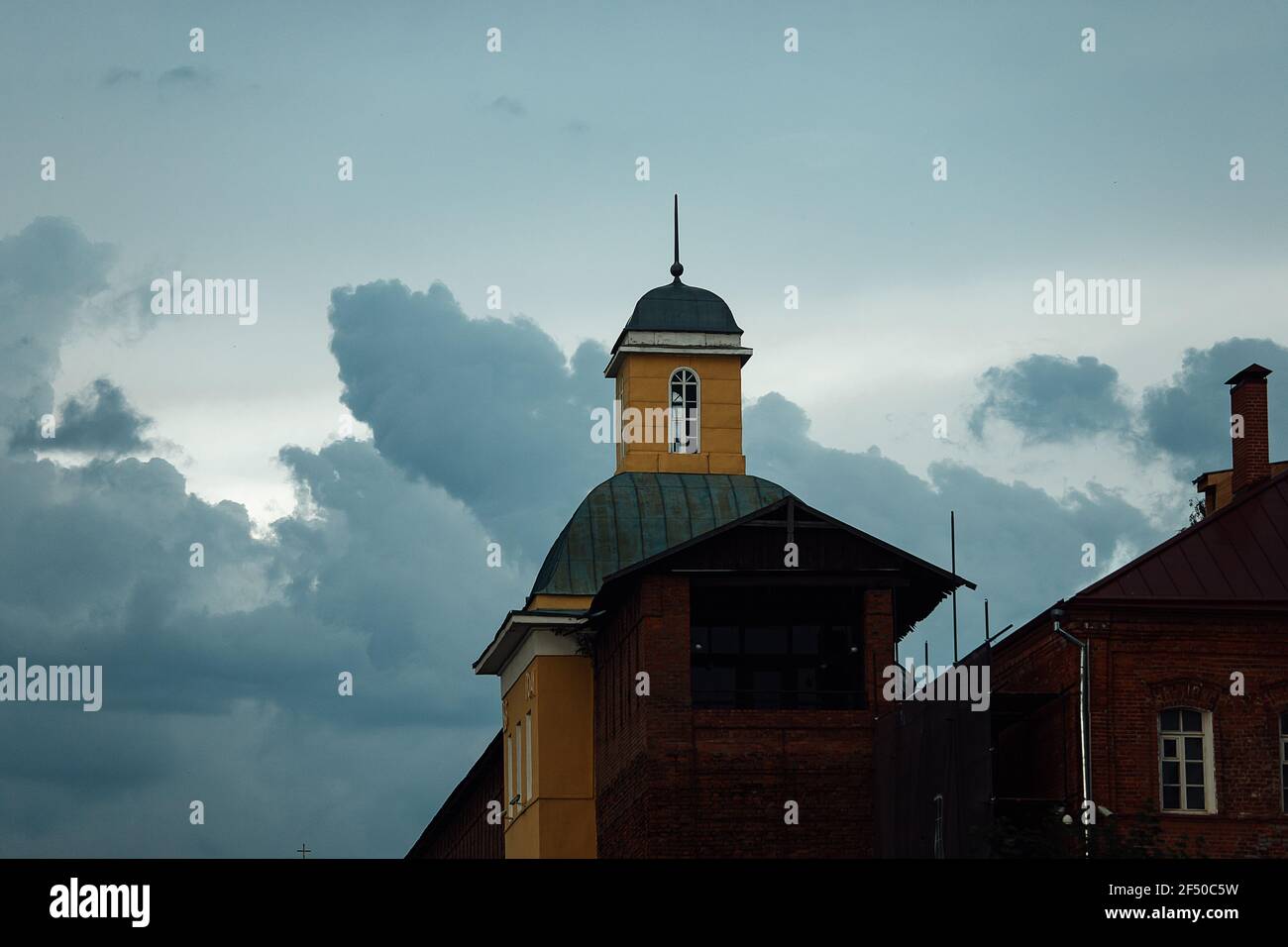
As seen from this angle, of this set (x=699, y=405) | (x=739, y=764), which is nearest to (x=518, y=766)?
(x=699, y=405)

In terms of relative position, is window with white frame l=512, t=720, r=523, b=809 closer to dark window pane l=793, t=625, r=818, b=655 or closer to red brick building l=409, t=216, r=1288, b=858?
red brick building l=409, t=216, r=1288, b=858

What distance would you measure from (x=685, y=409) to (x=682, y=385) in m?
0.58

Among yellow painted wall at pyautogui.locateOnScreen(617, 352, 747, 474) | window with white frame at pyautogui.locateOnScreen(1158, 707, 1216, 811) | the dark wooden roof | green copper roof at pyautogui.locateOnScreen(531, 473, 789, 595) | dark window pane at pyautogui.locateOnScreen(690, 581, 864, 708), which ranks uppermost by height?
the dark wooden roof

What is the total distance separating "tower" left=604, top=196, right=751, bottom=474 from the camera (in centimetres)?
5469

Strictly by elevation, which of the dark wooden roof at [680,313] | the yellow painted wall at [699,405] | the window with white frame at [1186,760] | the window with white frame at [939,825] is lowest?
the window with white frame at [939,825]

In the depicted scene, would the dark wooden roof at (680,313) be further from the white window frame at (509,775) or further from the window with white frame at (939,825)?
the window with white frame at (939,825)

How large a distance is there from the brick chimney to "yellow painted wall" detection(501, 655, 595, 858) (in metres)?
14.2

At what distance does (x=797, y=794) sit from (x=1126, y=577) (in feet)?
23.7

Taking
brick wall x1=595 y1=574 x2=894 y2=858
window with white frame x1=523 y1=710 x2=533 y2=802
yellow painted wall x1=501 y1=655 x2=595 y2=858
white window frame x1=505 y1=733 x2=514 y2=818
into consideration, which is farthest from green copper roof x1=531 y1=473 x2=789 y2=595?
brick wall x1=595 y1=574 x2=894 y2=858

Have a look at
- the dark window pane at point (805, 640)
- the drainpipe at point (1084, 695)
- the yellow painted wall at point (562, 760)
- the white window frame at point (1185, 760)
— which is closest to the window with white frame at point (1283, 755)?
the white window frame at point (1185, 760)

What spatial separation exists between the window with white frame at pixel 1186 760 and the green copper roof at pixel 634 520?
1231 cm

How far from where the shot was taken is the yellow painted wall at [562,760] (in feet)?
164
